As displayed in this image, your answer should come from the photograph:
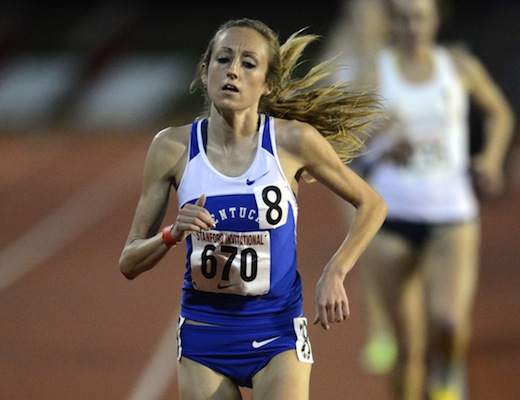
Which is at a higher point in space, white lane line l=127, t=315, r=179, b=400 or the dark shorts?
the dark shorts

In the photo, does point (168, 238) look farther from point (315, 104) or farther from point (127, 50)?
point (127, 50)

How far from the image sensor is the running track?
7730 mm

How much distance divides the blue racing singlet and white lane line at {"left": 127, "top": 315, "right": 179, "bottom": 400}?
3.49 meters

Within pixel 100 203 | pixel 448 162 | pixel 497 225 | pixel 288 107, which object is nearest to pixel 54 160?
pixel 100 203

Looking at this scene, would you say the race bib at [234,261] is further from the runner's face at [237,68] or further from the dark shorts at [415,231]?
the dark shorts at [415,231]

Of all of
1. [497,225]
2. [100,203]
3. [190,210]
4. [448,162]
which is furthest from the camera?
[100,203]

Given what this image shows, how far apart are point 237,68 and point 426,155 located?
7.96 ft

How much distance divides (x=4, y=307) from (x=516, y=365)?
4.35m

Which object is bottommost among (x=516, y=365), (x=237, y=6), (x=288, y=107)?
(x=516, y=365)

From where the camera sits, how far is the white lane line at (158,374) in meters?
7.58

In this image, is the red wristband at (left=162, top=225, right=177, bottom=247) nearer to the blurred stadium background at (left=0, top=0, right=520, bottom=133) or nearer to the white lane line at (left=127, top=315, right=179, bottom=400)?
the white lane line at (left=127, top=315, right=179, bottom=400)

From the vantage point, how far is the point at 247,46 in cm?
410

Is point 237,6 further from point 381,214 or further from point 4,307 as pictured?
point 381,214

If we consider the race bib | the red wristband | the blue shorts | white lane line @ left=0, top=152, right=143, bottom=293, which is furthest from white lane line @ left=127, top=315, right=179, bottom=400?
the red wristband
